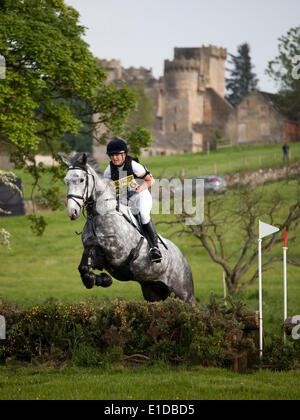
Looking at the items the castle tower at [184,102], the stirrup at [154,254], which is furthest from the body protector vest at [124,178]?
the castle tower at [184,102]

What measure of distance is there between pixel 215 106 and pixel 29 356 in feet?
305

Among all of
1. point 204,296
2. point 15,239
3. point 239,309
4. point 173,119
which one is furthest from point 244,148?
point 239,309

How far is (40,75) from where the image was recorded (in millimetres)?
16922

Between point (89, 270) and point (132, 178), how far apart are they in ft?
5.08

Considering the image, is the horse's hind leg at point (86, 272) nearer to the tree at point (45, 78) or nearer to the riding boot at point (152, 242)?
the riding boot at point (152, 242)

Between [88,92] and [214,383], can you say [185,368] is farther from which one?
[88,92]

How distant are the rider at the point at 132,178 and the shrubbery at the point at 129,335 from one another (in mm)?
1197

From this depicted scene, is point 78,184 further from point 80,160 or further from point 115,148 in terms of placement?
point 115,148

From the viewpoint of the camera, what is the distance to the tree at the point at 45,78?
16.2m

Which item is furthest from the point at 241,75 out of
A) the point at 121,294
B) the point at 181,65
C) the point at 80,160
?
the point at 80,160

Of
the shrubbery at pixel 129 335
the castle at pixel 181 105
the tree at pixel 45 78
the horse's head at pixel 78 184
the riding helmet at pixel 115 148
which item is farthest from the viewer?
the castle at pixel 181 105

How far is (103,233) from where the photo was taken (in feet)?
27.3

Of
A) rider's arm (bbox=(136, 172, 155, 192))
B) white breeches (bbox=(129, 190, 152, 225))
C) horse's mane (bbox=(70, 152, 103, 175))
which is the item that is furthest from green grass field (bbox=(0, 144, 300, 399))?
horse's mane (bbox=(70, 152, 103, 175))

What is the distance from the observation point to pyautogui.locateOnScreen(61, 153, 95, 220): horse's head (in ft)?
25.6
